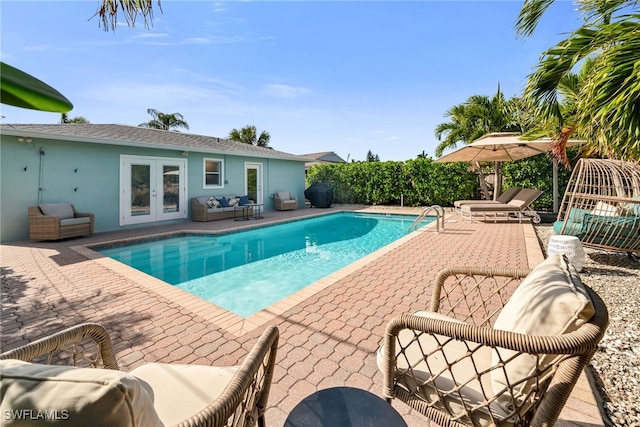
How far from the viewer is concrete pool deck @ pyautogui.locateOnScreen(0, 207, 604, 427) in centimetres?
249

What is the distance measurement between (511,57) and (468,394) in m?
11.2

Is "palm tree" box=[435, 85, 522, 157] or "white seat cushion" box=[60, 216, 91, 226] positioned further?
"palm tree" box=[435, 85, 522, 157]

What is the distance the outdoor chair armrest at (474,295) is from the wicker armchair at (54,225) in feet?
32.9

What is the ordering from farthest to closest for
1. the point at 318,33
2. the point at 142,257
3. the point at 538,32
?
the point at 318,33, the point at 142,257, the point at 538,32

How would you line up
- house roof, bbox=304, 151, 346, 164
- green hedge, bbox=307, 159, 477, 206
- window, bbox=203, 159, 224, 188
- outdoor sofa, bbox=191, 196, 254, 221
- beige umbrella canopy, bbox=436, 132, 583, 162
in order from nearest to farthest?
beige umbrella canopy, bbox=436, 132, 583, 162
outdoor sofa, bbox=191, 196, 254, 221
window, bbox=203, 159, 224, 188
green hedge, bbox=307, 159, 477, 206
house roof, bbox=304, 151, 346, 164

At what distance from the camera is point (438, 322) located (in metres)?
1.54

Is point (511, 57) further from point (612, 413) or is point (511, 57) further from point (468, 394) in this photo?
point (468, 394)

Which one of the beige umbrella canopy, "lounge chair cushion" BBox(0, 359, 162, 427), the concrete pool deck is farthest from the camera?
the beige umbrella canopy

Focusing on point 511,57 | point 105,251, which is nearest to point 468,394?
point 105,251

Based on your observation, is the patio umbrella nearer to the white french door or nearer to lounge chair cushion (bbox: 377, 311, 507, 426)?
lounge chair cushion (bbox: 377, 311, 507, 426)

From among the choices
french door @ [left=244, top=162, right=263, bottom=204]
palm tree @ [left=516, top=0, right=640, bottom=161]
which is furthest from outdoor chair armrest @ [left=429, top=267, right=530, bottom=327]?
french door @ [left=244, top=162, right=263, bottom=204]

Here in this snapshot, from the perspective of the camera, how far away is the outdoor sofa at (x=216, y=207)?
12.3m

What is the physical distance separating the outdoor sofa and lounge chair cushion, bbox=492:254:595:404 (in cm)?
→ 1218

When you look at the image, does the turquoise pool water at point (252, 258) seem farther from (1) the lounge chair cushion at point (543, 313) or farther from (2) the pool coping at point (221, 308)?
(1) the lounge chair cushion at point (543, 313)
